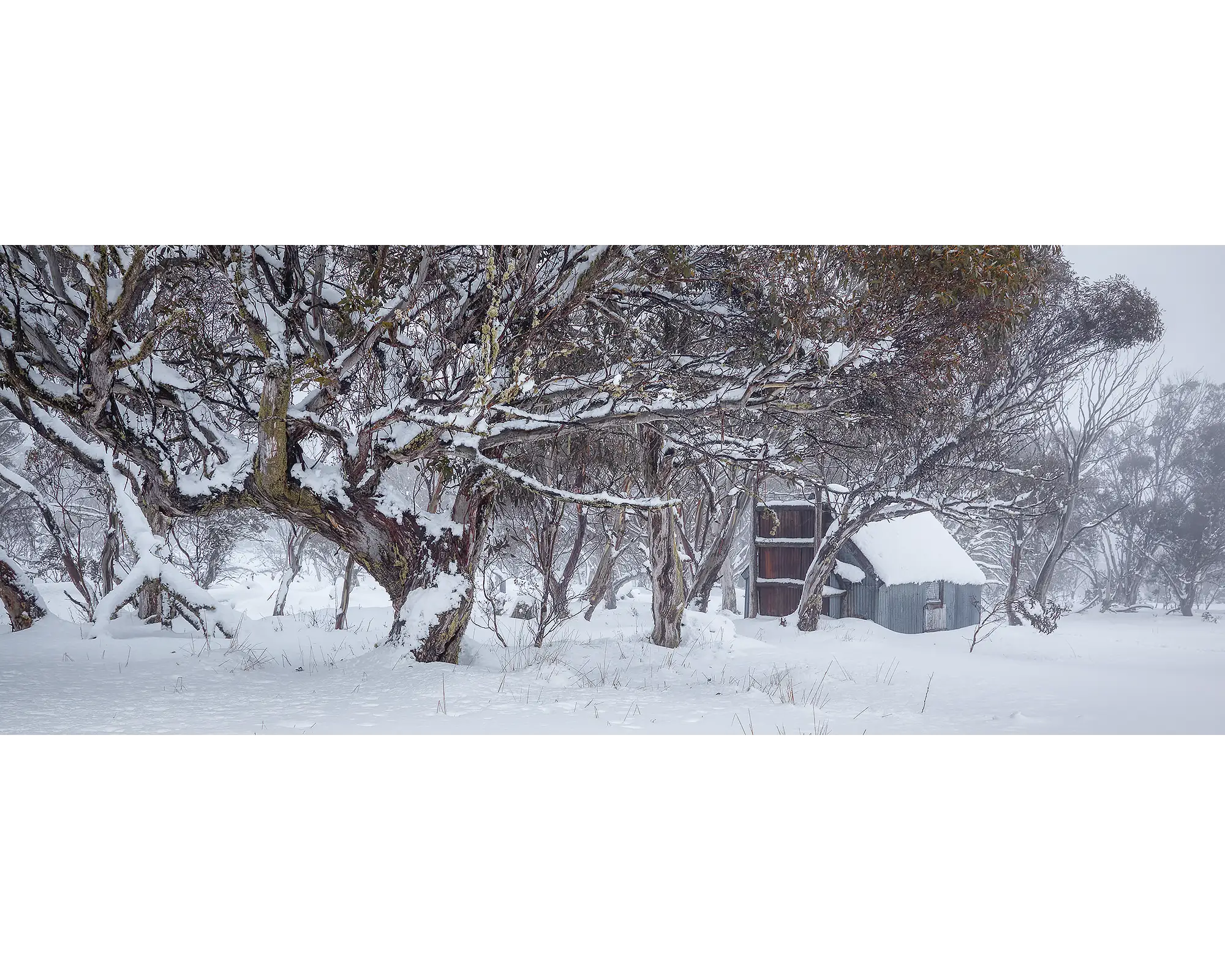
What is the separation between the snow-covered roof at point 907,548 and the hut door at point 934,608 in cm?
17

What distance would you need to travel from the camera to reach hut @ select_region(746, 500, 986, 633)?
844cm

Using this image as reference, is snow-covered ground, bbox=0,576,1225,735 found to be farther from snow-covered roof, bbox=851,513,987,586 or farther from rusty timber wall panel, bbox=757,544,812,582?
rusty timber wall panel, bbox=757,544,812,582

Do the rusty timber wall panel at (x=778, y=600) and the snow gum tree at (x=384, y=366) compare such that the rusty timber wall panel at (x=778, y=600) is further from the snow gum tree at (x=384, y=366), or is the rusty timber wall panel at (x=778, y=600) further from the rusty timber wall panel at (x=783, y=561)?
the snow gum tree at (x=384, y=366)

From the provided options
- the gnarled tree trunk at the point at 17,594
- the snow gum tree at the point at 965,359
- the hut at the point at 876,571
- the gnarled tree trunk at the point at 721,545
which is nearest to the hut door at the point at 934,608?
the hut at the point at 876,571

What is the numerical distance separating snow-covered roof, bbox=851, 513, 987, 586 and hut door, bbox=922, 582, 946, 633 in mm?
173

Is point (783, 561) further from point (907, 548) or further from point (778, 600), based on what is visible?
point (907, 548)

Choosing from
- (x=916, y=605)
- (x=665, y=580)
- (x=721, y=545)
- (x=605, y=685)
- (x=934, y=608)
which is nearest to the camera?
(x=605, y=685)

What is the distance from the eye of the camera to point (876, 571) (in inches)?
374

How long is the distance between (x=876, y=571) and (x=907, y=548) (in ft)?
1.62

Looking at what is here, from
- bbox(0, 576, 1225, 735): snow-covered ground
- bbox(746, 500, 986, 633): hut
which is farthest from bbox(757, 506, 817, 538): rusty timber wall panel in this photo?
bbox(0, 576, 1225, 735): snow-covered ground

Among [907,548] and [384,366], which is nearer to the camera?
[384,366]

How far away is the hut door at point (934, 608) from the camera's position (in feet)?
26.7

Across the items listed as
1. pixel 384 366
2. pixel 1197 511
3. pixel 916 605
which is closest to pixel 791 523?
pixel 916 605
